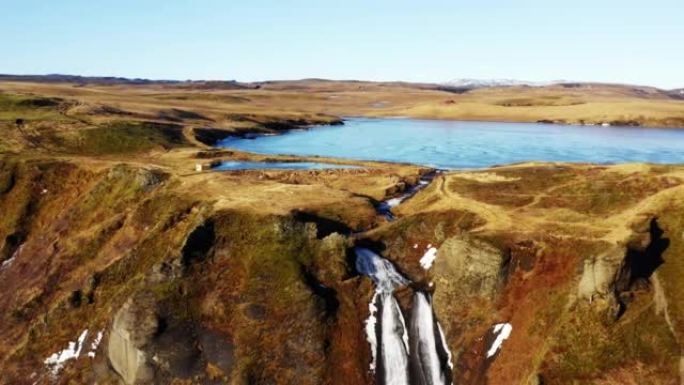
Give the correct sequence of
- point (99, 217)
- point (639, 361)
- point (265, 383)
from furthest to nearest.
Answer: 1. point (99, 217)
2. point (265, 383)
3. point (639, 361)

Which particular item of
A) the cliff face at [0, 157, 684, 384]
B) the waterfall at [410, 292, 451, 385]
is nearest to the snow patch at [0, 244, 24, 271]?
the cliff face at [0, 157, 684, 384]

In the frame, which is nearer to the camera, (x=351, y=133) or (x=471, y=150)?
(x=471, y=150)

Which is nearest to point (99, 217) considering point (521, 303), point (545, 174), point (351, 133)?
point (521, 303)

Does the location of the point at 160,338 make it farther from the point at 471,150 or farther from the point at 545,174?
the point at 471,150

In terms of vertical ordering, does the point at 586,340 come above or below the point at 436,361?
above

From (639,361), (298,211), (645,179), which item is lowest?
(639,361)

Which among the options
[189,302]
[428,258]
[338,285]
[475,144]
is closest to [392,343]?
[338,285]

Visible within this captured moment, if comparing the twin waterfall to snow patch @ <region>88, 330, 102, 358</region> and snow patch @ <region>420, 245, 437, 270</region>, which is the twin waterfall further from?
snow patch @ <region>88, 330, 102, 358</region>
